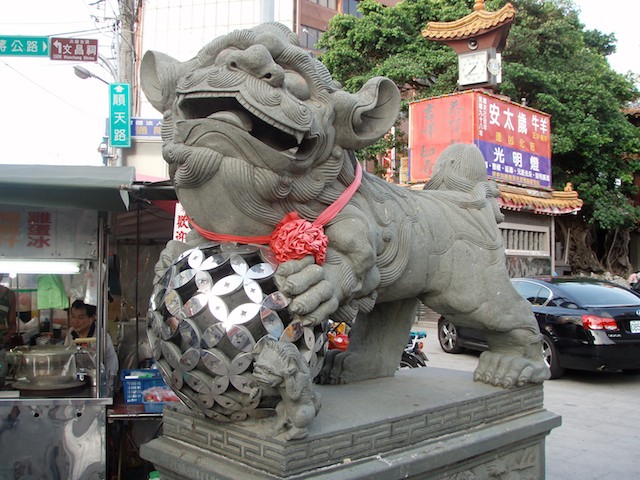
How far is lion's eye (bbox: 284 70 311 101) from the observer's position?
2023 mm

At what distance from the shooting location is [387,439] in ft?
7.63

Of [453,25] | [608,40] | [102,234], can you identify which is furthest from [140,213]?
[608,40]

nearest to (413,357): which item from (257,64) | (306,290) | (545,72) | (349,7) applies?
(306,290)

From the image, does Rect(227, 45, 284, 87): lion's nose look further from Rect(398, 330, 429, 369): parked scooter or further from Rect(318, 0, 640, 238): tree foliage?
Rect(318, 0, 640, 238): tree foliage

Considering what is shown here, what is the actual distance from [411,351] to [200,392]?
174 inches

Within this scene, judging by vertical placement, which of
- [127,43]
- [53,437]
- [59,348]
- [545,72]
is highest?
[545,72]

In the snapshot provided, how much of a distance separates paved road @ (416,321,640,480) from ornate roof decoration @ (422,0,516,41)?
298 inches

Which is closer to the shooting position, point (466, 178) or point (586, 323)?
point (466, 178)

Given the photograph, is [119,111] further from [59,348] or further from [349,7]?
[349,7]

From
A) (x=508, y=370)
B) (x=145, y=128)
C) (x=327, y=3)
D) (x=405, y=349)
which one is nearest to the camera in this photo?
(x=508, y=370)

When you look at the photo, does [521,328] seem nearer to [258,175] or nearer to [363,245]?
[363,245]

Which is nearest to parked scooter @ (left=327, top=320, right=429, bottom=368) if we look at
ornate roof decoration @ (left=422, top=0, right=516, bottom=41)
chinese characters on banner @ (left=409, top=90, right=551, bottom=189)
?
chinese characters on banner @ (left=409, top=90, right=551, bottom=189)

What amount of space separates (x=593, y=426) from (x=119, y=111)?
7719 mm

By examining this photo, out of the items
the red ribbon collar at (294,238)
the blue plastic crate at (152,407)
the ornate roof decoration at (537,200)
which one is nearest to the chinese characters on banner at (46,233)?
the blue plastic crate at (152,407)
